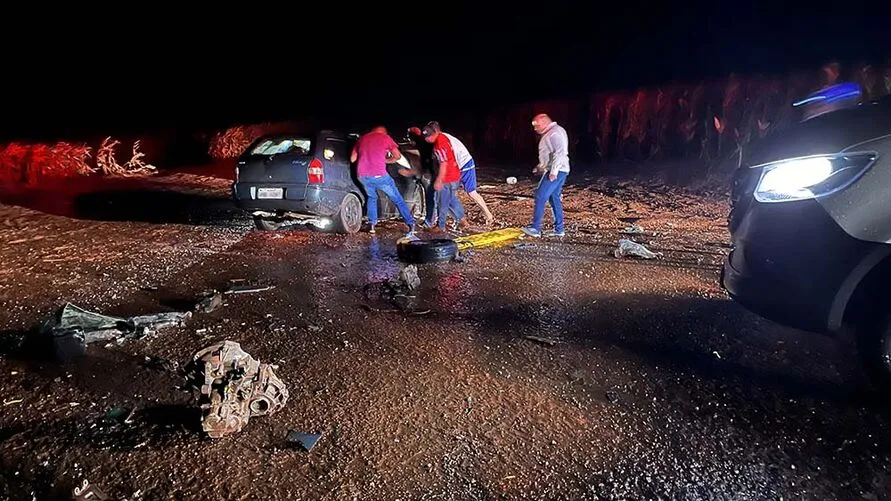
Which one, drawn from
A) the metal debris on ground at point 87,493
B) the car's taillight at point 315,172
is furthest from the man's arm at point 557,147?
the metal debris on ground at point 87,493

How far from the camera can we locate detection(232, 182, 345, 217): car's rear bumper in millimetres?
8070

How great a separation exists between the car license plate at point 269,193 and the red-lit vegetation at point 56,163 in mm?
12421

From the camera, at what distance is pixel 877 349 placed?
3176 millimetres

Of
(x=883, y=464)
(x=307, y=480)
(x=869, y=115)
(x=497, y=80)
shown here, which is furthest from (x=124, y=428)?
(x=497, y=80)

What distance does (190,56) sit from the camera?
4391 cm

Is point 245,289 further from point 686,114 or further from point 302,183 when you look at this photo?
point 686,114

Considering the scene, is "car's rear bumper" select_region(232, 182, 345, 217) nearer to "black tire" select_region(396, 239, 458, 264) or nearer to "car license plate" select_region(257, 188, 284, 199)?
"car license plate" select_region(257, 188, 284, 199)

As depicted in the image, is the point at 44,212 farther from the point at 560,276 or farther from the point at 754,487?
the point at 754,487

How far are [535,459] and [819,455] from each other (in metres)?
1.43

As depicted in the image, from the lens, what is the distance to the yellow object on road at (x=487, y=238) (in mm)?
7617

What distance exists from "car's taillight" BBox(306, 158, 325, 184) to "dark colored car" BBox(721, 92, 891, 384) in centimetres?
590

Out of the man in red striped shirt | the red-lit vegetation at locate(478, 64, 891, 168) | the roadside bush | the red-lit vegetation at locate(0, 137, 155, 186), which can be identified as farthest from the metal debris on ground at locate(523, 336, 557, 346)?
the roadside bush

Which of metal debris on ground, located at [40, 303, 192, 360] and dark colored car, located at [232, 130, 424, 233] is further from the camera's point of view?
dark colored car, located at [232, 130, 424, 233]

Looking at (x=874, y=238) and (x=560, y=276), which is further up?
(x=874, y=238)
